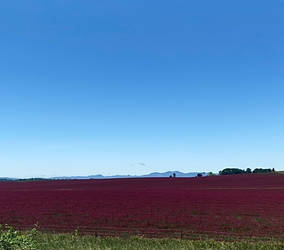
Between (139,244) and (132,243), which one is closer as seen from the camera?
(139,244)

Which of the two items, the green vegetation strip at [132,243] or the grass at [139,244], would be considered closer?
the green vegetation strip at [132,243]

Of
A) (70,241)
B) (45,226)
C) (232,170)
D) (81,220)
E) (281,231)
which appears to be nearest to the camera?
(70,241)

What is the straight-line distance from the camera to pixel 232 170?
19562cm

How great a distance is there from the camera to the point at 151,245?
1977 cm

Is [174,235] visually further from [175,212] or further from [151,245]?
[175,212]

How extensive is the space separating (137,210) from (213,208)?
7.70m

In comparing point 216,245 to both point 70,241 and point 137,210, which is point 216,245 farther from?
point 137,210

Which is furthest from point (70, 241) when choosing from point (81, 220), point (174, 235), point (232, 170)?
point (232, 170)

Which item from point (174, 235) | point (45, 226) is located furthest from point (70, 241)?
point (45, 226)

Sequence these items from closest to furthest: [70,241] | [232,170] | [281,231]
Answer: [70,241] → [281,231] → [232,170]

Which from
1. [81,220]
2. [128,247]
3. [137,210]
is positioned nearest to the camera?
[128,247]

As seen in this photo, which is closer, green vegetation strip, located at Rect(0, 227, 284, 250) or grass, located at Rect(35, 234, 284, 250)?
green vegetation strip, located at Rect(0, 227, 284, 250)

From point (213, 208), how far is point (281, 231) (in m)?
14.7

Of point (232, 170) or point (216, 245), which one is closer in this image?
point (216, 245)
